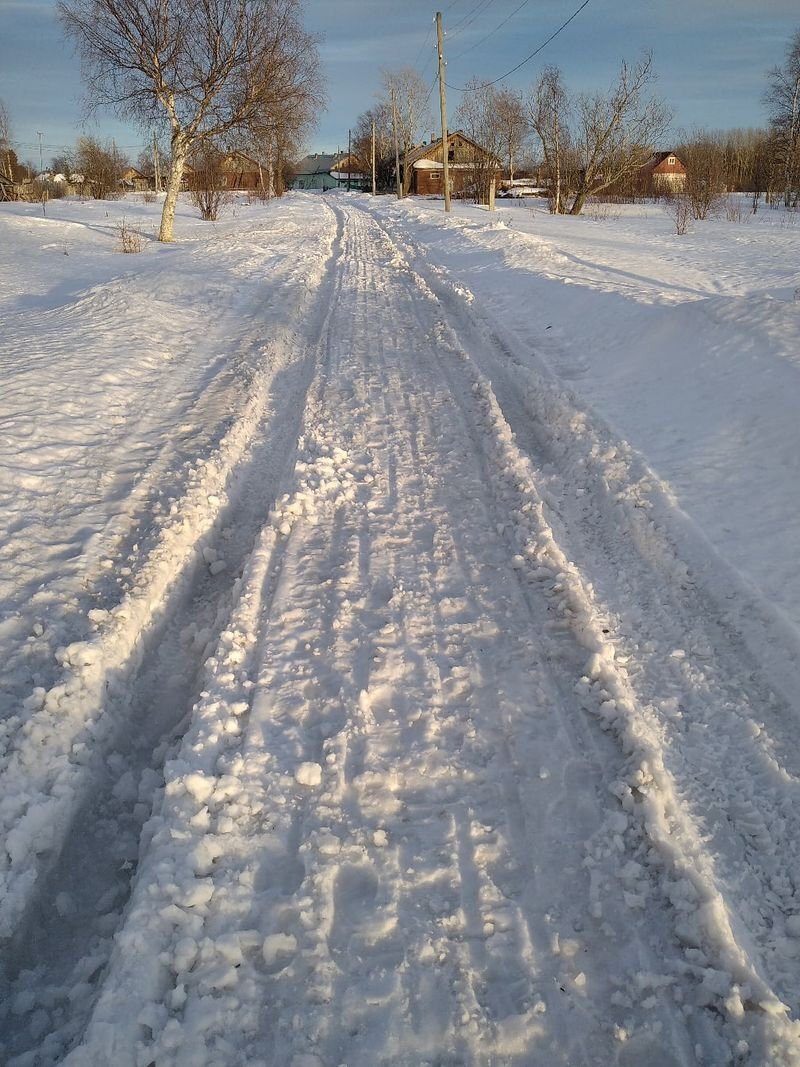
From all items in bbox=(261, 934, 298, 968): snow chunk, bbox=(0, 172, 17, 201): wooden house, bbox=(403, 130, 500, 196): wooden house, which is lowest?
bbox=(261, 934, 298, 968): snow chunk

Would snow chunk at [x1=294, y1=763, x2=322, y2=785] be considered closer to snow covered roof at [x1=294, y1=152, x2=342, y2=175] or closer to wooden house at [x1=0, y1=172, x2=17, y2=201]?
wooden house at [x1=0, y1=172, x2=17, y2=201]

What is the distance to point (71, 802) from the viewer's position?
8.67 feet

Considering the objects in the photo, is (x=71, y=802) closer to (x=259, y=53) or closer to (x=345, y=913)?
(x=345, y=913)

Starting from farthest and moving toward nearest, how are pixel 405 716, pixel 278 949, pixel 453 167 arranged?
pixel 453 167 < pixel 405 716 < pixel 278 949

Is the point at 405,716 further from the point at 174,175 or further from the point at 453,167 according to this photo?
the point at 453,167

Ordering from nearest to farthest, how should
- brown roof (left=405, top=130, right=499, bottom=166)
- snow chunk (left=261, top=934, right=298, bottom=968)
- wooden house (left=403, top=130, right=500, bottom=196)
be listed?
snow chunk (left=261, top=934, right=298, bottom=968), wooden house (left=403, top=130, right=500, bottom=196), brown roof (left=405, top=130, right=499, bottom=166)

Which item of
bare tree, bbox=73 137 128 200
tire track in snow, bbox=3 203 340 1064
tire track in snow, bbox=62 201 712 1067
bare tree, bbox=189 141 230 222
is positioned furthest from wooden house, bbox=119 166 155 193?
tire track in snow, bbox=62 201 712 1067

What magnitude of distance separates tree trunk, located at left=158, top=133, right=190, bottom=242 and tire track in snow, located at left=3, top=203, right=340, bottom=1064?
63.1 feet

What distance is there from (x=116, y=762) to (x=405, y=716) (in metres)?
1.27

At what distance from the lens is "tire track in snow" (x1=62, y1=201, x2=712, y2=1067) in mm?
1932

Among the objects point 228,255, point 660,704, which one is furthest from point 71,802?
point 228,255

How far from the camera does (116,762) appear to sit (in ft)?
9.48

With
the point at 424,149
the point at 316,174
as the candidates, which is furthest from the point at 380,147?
the point at 316,174

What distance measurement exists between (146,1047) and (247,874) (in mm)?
556
